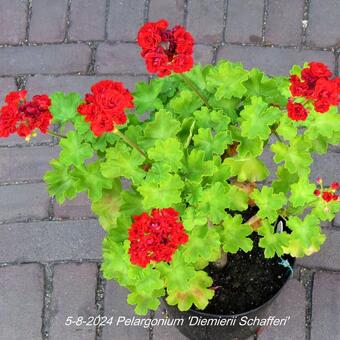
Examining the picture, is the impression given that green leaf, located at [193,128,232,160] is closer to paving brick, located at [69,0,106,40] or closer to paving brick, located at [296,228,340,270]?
paving brick, located at [296,228,340,270]

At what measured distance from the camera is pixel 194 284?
1670 millimetres

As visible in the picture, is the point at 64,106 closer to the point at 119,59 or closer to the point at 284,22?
the point at 119,59

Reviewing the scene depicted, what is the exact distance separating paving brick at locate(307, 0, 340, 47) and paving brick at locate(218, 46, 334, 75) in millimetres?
62

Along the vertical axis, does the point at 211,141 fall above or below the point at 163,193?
above

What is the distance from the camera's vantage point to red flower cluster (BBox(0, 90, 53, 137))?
4.50 feet

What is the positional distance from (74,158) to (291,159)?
58 centimetres

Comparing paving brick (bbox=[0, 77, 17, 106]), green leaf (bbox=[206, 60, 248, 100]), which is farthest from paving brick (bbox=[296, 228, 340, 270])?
paving brick (bbox=[0, 77, 17, 106])

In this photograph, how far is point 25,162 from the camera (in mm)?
2508

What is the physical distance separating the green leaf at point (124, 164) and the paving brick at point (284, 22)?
1366 mm

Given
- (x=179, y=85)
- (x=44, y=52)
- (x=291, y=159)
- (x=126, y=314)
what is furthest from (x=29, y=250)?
(x=291, y=159)

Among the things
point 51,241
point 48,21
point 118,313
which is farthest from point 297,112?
point 48,21

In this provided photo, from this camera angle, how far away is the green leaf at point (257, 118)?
58.1 inches

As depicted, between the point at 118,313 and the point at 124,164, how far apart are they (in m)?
0.97

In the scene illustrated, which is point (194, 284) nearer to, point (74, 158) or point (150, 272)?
point (150, 272)
